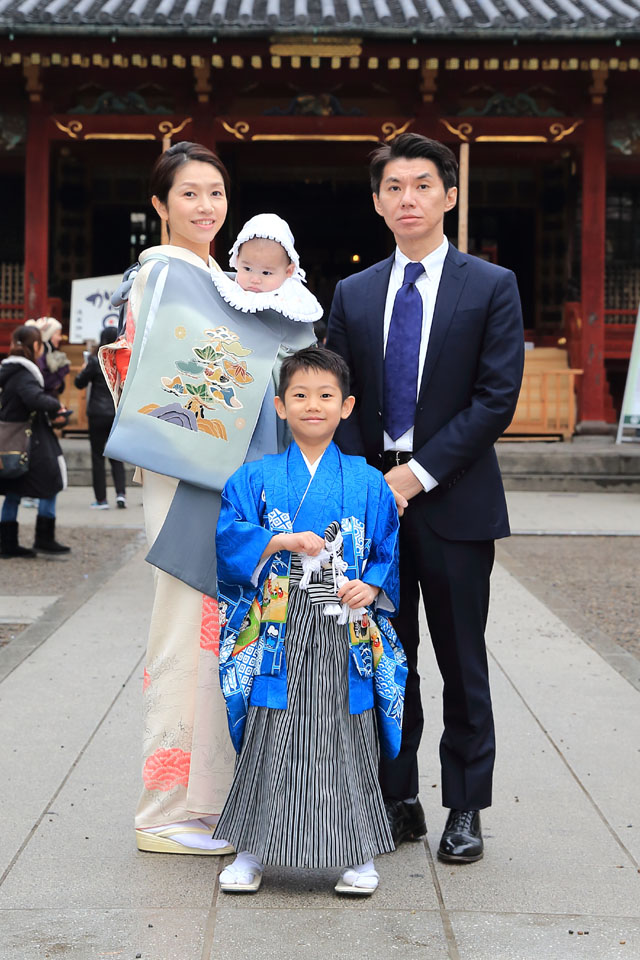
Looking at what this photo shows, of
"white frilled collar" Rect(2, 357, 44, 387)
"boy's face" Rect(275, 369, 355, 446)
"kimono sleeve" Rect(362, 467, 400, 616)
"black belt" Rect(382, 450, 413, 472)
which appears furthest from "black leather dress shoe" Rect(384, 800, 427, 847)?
"white frilled collar" Rect(2, 357, 44, 387)

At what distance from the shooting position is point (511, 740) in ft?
13.4

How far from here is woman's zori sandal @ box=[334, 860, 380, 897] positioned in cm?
277

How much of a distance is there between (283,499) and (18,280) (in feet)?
39.9

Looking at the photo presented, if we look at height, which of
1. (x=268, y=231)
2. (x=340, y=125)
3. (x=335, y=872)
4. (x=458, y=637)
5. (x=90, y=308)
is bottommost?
(x=335, y=872)

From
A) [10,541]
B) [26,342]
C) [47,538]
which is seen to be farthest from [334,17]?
[10,541]

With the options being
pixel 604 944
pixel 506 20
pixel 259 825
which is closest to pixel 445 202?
pixel 259 825

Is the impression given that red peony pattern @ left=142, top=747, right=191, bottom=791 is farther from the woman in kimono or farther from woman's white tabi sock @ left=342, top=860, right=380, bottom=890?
woman's white tabi sock @ left=342, top=860, right=380, bottom=890

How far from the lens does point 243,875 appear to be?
2785 mm

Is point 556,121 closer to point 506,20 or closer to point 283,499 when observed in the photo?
point 506,20

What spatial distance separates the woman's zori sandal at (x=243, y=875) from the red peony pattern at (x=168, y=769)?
12.3 inches

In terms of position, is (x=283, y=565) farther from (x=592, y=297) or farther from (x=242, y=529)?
(x=592, y=297)

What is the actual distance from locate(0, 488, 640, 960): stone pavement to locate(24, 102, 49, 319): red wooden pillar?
338 inches

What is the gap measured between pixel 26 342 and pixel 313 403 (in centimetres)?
541

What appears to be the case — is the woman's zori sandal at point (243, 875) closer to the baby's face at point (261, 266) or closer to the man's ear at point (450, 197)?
the baby's face at point (261, 266)
